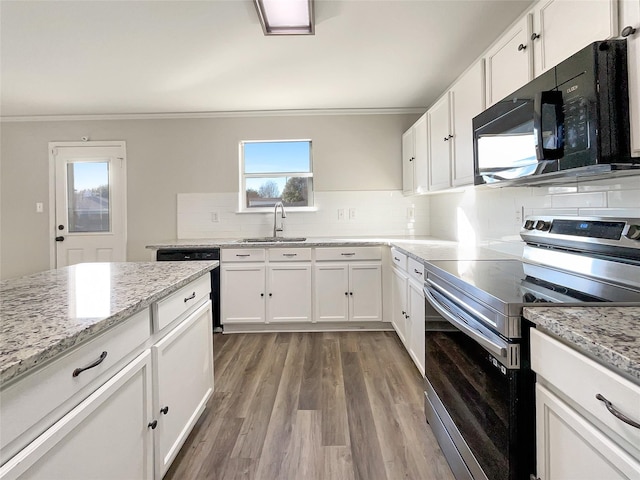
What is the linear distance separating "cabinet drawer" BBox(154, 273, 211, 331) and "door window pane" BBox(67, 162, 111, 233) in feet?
9.28

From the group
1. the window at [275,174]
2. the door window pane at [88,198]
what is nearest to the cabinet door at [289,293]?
the window at [275,174]

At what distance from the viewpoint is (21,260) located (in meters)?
3.90

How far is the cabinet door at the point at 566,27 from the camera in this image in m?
1.09

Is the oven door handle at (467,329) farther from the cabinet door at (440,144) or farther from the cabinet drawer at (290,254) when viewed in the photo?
the cabinet drawer at (290,254)

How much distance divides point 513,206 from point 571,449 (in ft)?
5.39

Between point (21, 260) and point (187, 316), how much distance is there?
3653 millimetres

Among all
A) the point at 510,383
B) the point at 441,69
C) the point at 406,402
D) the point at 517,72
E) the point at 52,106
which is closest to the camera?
the point at 510,383

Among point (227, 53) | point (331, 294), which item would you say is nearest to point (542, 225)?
point (331, 294)

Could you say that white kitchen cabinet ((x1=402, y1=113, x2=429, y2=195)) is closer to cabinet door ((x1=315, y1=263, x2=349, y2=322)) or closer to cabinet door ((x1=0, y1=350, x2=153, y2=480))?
cabinet door ((x1=315, y1=263, x2=349, y2=322))

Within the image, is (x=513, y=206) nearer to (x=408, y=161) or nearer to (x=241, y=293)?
(x=408, y=161)

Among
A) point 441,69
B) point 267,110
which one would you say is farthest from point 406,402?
point 267,110

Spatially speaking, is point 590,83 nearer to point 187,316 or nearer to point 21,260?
point 187,316

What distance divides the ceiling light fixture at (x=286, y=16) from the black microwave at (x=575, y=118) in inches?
50.0

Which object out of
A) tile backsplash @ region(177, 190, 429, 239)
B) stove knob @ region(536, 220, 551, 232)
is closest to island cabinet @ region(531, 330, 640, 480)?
stove knob @ region(536, 220, 551, 232)
